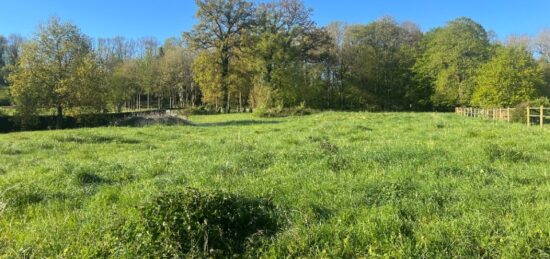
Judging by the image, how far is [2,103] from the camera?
64000 millimetres

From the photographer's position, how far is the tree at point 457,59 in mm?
55562

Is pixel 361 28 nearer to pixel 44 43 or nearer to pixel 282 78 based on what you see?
pixel 282 78

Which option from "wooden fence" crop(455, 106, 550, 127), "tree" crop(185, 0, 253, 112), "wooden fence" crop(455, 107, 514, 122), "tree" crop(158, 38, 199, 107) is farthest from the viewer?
"tree" crop(158, 38, 199, 107)

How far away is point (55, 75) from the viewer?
3475cm

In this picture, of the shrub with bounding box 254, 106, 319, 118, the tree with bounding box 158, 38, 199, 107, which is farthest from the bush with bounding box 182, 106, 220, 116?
the tree with bounding box 158, 38, 199, 107

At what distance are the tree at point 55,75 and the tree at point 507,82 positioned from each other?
1612 inches

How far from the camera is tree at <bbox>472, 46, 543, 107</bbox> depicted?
44.6 m

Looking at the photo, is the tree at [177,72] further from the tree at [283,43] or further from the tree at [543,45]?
the tree at [543,45]

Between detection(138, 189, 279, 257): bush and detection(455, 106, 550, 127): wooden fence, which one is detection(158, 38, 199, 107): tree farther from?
detection(138, 189, 279, 257): bush

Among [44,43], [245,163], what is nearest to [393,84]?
[44,43]

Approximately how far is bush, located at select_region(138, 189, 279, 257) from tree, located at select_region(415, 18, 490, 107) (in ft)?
185

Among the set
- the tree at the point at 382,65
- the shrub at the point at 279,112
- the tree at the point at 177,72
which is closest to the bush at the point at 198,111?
the shrub at the point at 279,112

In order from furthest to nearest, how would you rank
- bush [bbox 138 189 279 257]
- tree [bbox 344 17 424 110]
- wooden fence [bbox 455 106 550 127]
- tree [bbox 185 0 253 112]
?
1. tree [bbox 344 17 424 110]
2. tree [bbox 185 0 253 112]
3. wooden fence [bbox 455 106 550 127]
4. bush [bbox 138 189 279 257]

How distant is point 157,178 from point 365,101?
59.1 metres
